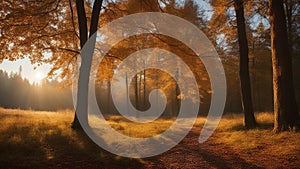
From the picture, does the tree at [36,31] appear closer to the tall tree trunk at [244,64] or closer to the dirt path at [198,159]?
the dirt path at [198,159]

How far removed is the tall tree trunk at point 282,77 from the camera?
803cm

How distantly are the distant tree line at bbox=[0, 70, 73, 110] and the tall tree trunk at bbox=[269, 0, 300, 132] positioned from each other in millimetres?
74910

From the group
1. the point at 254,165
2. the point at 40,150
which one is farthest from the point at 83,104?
the point at 254,165

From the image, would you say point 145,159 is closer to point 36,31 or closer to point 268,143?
point 268,143

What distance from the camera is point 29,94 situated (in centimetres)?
8725

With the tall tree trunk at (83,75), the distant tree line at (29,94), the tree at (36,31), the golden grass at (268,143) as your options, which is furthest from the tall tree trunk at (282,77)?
the distant tree line at (29,94)

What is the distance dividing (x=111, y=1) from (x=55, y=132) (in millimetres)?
6289

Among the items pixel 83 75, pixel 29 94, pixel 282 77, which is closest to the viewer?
pixel 282 77

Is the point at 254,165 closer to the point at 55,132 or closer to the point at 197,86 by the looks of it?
the point at 55,132

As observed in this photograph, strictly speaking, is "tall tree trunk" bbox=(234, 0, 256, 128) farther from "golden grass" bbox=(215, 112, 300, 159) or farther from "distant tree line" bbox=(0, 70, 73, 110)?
"distant tree line" bbox=(0, 70, 73, 110)

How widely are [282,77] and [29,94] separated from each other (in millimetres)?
92729

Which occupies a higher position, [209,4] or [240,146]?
[209,4]

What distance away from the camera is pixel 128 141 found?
8.18m

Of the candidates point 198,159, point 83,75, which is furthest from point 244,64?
point 83,75
